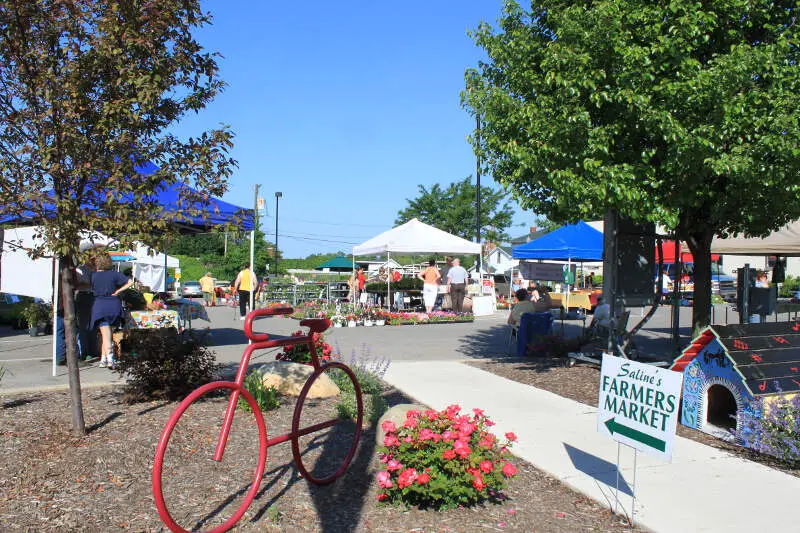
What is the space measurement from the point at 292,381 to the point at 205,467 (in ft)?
7.90

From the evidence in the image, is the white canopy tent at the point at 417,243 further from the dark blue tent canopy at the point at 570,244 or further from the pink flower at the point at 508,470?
the pink flower at the point at 508,470

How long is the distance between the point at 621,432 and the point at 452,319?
14370mm

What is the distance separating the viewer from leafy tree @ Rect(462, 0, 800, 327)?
20.4 ft

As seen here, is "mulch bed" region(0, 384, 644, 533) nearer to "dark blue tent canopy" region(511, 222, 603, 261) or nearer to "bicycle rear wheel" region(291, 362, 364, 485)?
"bicycle rear wheel" region(291, 362, 364, 485)

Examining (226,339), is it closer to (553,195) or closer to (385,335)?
(385,335)

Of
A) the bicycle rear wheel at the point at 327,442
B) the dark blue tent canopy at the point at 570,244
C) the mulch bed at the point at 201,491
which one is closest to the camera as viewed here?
the mulch bed at the point at 201,491

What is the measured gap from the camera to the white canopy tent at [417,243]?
728 inches

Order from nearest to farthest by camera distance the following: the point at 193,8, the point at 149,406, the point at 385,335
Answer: the point at 193,8, the point at 149,406, the point at 385,335

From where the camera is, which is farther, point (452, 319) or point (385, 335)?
point (452, 319)

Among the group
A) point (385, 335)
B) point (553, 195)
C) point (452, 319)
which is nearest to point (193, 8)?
point (553, 195)

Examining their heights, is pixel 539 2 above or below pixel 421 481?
above

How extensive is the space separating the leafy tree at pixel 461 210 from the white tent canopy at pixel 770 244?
34973 mm

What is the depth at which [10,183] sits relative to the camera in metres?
5.03

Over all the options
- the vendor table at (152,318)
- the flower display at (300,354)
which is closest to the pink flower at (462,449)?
the flower display at (300,354)
